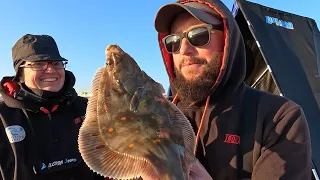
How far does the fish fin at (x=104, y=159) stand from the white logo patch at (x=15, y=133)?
85.7 inches

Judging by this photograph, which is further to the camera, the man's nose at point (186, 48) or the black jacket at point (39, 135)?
the black jacket at point (39, 135)

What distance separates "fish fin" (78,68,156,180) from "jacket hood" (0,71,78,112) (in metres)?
2.36

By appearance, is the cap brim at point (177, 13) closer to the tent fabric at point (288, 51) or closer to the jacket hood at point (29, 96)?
the jacket hood at point (29, 96)

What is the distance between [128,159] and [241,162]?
3.15 ft

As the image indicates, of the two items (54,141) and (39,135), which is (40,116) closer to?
(39,135)

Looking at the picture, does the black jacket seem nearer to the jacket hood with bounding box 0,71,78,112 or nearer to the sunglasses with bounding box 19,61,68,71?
the jacket hood with bounding box 0,71,78,112

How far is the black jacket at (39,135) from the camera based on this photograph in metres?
3.84

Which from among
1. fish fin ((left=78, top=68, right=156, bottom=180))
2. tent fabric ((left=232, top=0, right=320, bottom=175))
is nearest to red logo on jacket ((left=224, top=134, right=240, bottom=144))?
fish fin ((left=78, top=68, right=156, bottom=180))

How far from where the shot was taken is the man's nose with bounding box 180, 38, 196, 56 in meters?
2.86

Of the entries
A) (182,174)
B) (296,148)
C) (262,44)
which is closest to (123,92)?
(182,174)

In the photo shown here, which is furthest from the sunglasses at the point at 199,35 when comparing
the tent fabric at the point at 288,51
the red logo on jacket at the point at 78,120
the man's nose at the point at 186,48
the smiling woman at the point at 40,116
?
the tent fabric at the point at 288,51

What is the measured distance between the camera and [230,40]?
2.81 m

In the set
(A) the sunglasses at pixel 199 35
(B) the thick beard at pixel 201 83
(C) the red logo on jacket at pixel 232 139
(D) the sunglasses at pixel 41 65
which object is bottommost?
(C) the red logo on jacket at pixel 232 139

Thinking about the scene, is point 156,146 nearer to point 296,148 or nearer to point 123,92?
point 123,92
